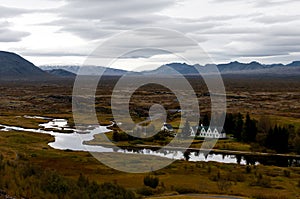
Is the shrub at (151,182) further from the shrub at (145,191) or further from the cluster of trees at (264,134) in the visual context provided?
the cluster of trees at (264,134)

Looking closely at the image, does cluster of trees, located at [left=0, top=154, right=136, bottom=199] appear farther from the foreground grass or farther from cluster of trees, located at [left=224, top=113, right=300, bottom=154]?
cluster of trees, located at [left=224, top=113, right=300, bottom=154]

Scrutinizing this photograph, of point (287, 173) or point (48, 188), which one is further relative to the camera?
point (287, 173)

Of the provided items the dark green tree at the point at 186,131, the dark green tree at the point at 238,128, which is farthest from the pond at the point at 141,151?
the dark green tree at the point at 238,128

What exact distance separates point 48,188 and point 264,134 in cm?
4048

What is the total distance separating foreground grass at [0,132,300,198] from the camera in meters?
36.6

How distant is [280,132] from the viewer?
57.9m

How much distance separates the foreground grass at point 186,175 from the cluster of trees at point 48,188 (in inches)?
33.3

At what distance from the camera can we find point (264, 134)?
204ft

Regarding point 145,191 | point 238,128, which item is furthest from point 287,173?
point 238,128

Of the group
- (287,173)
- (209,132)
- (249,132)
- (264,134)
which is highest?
(249,132)

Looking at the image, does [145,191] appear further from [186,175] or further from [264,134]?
[264,134]

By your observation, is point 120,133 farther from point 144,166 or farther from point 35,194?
point 35,194

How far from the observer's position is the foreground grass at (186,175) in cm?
3656

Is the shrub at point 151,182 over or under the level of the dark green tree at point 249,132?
under
